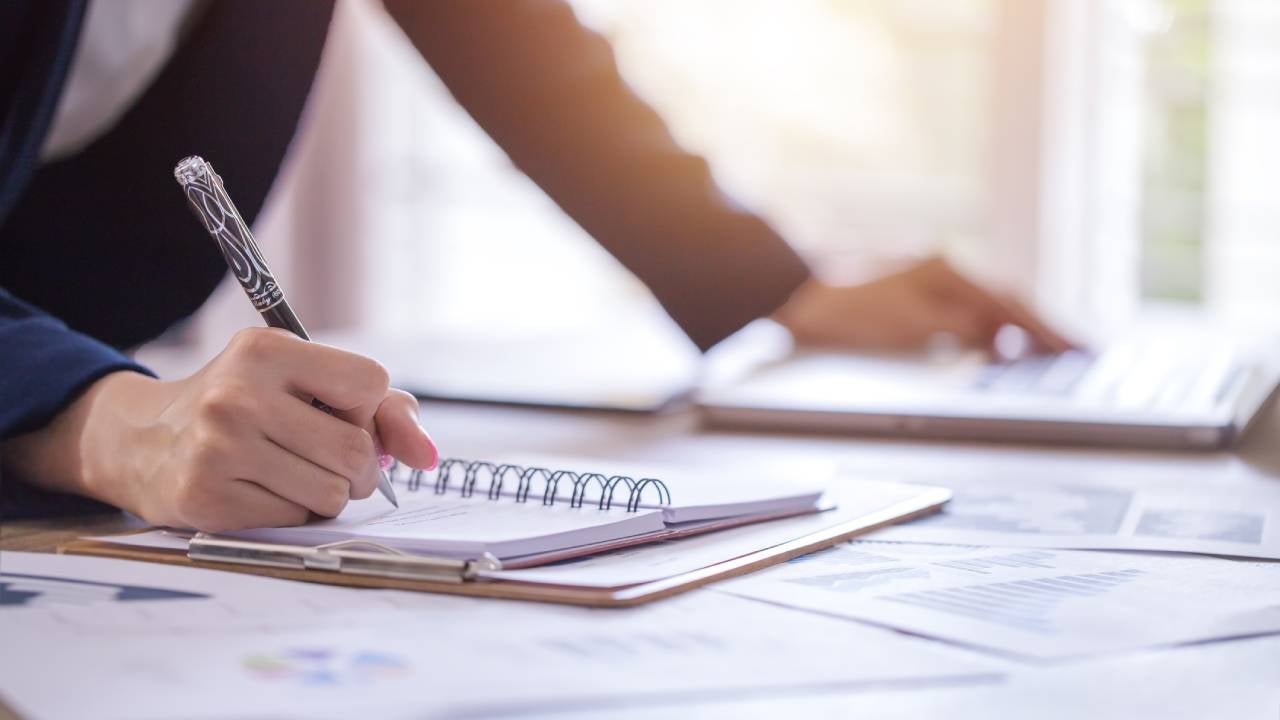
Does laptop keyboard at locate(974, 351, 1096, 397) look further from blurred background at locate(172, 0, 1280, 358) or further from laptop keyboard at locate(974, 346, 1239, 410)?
blurred background at locate(172, 0, 1280, 358)

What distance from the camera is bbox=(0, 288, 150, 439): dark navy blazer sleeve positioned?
26.5 inches

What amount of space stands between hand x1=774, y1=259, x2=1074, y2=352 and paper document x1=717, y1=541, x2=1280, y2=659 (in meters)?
0.97

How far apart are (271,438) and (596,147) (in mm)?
655

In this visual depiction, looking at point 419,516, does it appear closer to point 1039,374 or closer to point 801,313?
point 1039,374

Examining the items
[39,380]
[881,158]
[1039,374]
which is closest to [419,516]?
[39,380]

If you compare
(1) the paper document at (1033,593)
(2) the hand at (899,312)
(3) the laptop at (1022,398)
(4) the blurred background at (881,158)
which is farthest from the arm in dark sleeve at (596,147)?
(4) the blurred background at (881,158)

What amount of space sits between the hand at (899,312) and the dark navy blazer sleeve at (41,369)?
1.00 meters

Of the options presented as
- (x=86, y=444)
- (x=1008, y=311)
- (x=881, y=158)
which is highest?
(x=881, y=158)

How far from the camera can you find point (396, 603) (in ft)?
1.58

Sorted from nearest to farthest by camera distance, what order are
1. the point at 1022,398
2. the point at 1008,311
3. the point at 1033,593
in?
the point at 1033,593
the point at 1022,398
the point at 1008,311

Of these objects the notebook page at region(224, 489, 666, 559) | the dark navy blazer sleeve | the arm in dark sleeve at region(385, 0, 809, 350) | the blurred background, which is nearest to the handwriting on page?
the notebook page at region(224, 489, 666, 559)

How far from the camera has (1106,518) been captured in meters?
0.68

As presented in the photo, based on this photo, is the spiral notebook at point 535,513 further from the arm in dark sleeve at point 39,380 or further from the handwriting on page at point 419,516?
the arm in dark sleeve at point 39,380

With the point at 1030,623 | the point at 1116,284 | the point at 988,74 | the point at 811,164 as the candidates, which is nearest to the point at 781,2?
the point at 811,164
